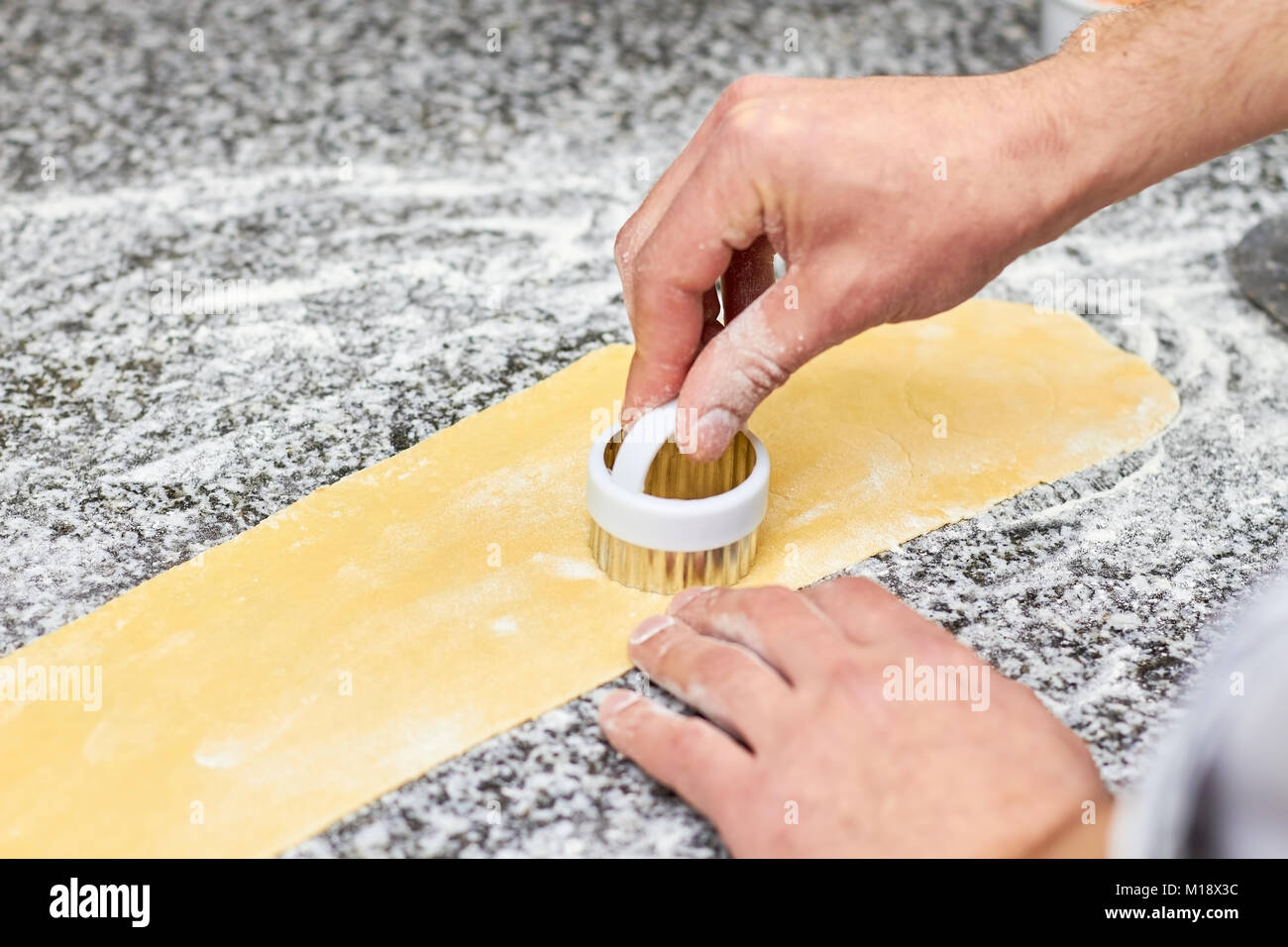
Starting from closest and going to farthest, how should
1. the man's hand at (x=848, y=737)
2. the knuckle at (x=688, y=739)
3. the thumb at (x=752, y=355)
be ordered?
1. the man's hand at (x=848, y=737)
2. the knuckle at (x=688, y=739)
3. the thumb at (x=752, y=355)

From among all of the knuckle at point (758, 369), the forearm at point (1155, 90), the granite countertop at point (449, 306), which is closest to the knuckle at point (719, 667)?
the granite countertop at point (449, 306)

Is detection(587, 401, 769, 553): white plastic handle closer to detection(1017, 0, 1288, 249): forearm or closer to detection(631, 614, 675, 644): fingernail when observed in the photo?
detection(631, 614, 675, 644): fingernail

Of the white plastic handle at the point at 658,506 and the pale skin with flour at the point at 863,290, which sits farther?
the white plastic handle at the point at 658,506

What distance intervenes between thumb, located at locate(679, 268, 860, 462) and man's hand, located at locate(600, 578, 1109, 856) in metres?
0.17

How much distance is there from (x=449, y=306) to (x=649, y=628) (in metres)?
0.76

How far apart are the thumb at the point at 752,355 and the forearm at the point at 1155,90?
265 mm

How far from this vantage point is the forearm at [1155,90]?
4.02 feet

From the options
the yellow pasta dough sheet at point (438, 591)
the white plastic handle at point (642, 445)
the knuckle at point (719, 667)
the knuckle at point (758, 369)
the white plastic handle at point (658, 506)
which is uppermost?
the knuckle at point (758, 369)

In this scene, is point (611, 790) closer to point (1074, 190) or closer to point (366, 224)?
point (1074, 190)

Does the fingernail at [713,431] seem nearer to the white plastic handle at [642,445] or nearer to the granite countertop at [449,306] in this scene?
the white plastic handle at [642,445]

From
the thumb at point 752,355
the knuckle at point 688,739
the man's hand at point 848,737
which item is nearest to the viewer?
the man's hand at point 848,737

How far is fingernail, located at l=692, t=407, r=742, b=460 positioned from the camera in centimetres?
122

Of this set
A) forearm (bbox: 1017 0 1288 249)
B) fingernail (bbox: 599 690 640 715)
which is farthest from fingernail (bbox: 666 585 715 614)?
forearm (bbox: 1017 0 1288 249)

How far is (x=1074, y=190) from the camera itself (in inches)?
48.3
